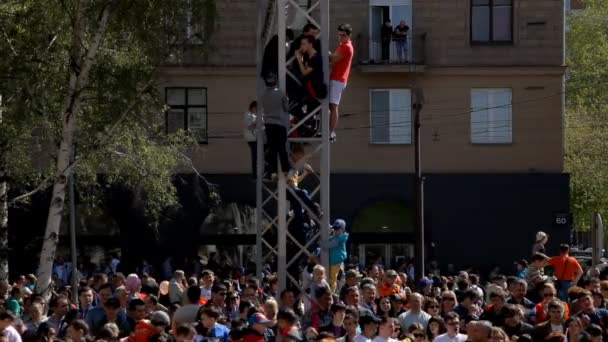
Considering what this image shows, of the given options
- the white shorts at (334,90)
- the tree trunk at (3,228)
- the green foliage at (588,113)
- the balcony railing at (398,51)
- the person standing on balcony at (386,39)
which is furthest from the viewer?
the green foliage at (588,113)

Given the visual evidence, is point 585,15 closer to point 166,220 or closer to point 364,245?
point 364,245

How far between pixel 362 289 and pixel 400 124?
23.4m

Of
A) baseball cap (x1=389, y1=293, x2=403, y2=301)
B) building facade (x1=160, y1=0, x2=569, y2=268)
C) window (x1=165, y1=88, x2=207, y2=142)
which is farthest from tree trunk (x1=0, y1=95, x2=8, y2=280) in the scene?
window (x1=165, y1=88, x2=207, y2=142)

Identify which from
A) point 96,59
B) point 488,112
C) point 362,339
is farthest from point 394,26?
point 362,339

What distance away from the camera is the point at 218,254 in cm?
3984

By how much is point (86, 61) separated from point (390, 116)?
22.6 m

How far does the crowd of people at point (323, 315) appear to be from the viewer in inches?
519

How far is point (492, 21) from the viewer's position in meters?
40.3

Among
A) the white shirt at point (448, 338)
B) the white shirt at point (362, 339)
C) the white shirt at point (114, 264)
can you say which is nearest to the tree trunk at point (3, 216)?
the white shirt at point (362, 339)

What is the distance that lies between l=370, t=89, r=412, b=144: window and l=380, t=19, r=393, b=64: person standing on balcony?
42.1 inches

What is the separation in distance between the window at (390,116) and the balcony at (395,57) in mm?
864

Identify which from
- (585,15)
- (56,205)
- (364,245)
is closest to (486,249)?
(364,245)

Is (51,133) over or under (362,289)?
over

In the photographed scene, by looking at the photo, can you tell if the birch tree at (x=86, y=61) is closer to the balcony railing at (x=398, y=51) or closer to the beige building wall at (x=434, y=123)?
the beige building wall at (x=434, y=123)
